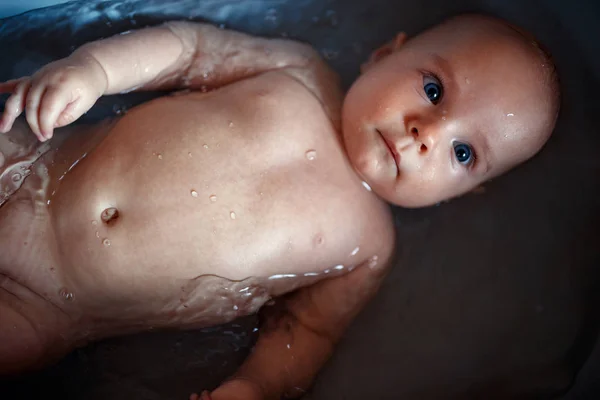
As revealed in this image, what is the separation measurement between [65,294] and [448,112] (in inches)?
24.9

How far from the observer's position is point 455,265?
1075 millimetres

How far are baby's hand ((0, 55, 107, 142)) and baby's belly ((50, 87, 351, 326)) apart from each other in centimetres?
9

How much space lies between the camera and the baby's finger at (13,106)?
2.48 feet

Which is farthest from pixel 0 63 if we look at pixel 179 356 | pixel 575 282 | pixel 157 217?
pixel 575 282

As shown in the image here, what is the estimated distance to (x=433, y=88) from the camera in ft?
2.87

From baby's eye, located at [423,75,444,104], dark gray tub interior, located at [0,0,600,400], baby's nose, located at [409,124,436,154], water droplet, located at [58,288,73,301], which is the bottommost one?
dark gray tub interior, located at [0,0,600,400]

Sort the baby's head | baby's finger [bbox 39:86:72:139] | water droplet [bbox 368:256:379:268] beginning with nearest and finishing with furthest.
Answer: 1. baby's finger [bbox 39:86:72:139]
2. the baby's head
3. water droplet [bbox 368:256:379:268]

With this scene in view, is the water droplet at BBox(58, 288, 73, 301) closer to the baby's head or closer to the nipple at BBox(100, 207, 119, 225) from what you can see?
the nipple at BBox(100, 207, 119, 225)

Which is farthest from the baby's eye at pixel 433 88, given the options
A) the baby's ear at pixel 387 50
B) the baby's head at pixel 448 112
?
the baby's ear at pixel 387 50

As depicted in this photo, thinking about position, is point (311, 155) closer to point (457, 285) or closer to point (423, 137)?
point (423, 137)

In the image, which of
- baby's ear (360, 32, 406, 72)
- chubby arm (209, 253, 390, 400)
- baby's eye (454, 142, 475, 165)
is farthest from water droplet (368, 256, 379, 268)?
baby's ear (360, 32, 406, 72)

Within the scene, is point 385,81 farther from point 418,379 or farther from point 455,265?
point 418,379

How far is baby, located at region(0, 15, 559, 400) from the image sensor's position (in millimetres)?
831

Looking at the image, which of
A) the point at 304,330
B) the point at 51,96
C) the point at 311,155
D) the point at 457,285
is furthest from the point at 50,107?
the point at 457,285
